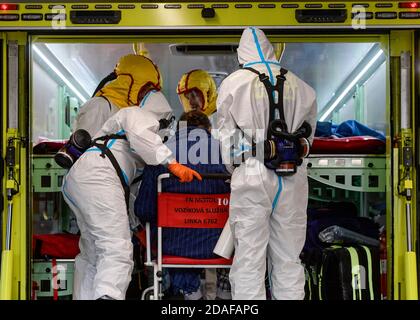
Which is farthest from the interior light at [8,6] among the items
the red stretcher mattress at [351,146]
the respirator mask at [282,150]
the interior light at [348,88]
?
the interior light at [348,88]

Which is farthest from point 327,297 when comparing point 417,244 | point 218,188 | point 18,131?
point 18,131

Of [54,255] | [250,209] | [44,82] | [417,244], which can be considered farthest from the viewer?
[44,82]

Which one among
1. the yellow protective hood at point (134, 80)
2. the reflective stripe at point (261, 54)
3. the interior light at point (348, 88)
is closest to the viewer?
the reflective stripe at point (261, 54)

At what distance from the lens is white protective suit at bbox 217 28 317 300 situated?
3744 millimetres

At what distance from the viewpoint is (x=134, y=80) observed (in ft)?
14.9

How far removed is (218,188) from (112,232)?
0.70m

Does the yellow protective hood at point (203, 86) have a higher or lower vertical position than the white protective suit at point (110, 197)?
higher

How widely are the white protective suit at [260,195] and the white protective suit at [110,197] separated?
509 mm

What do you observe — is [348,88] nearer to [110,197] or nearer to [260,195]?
[260,195]

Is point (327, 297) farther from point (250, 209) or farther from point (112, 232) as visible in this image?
point (112, 232)

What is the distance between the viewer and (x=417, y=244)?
13.2 feet

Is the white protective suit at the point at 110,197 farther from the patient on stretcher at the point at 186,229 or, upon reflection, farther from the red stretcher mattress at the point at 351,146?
the red stretcher mattress at the point at 351,146

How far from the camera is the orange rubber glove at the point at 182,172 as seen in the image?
3828 mm

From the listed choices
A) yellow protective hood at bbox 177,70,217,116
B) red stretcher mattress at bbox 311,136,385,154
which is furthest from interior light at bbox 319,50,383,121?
yellow protective hood at bbox 177,70,217,116
